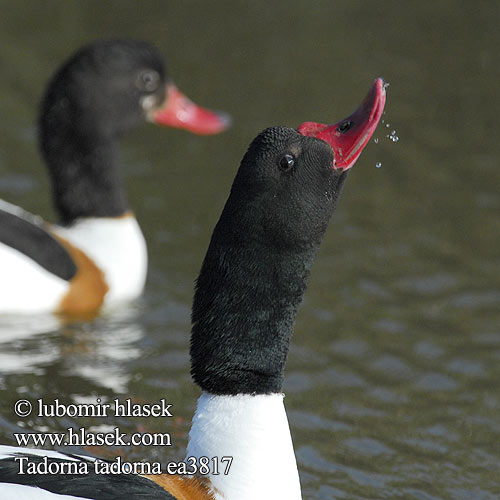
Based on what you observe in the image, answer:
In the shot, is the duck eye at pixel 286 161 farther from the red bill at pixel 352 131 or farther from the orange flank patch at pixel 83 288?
the orange flank patch at pixel 83 288

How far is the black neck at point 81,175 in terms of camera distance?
24.5ft

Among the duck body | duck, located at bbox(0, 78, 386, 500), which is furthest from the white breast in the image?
duck, located at bbox(0, 78, 386, 500)

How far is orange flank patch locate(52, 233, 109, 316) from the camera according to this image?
276 inches

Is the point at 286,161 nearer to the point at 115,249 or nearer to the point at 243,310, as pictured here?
the point at 243,310

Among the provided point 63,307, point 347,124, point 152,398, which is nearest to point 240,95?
point 63,307

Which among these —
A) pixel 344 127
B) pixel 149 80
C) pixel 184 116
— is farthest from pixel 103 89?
pixel 344 127

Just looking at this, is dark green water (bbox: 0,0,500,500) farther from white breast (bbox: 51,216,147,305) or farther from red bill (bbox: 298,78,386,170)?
red bill (bbox: 298,78,386,170)

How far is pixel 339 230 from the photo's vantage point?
776 cm

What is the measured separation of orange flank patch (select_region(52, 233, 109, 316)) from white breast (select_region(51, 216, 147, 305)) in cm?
5

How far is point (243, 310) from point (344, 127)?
2.30ft

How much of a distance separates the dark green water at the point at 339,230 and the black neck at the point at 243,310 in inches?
49.0

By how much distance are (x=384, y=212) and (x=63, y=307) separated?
7.80ft

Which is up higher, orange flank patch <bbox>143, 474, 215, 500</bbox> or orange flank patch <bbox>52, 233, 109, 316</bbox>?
orange flank patch <bbox>52, 233, 109, 316</bbox>

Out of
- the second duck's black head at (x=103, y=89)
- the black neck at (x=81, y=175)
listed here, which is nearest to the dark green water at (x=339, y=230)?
the black neck at (x=81, y=175)
